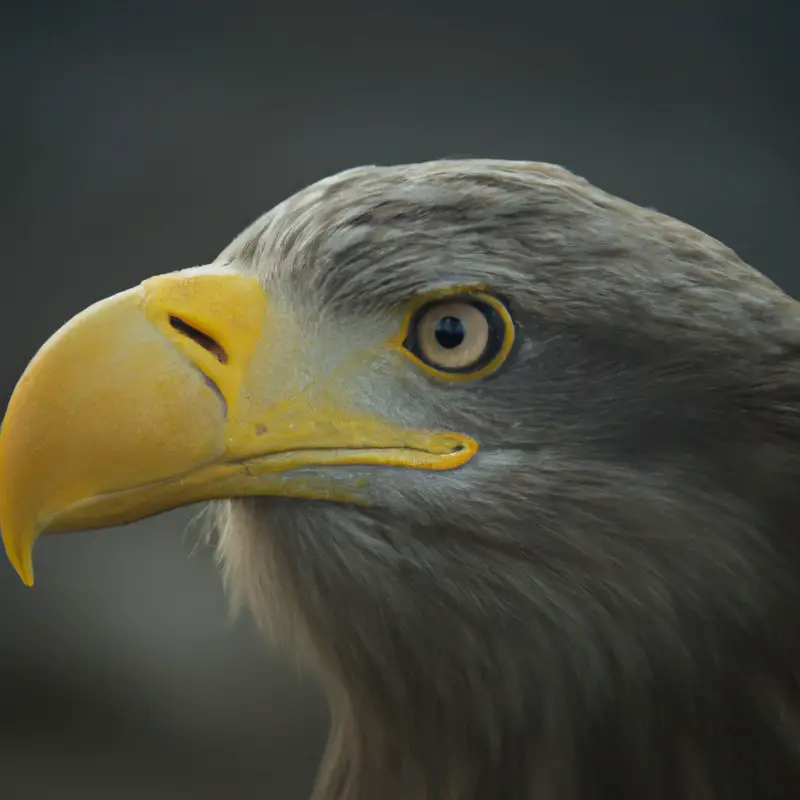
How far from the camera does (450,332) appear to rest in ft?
2.70

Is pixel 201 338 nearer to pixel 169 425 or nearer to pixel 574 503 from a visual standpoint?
pixel 169 425

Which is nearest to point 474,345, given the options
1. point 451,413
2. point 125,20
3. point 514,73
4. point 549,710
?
point 451,413

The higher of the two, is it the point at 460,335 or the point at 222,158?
the point at 222,158

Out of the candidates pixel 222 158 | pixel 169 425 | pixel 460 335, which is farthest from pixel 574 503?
pixel 222 158

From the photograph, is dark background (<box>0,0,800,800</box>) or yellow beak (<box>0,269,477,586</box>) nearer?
yellow beak (<box>0,269,477,586</box>)

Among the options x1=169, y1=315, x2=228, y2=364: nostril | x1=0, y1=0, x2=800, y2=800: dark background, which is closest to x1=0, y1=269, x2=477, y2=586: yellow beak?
x1=169, y1=315, x2=228, y2=364: nostril

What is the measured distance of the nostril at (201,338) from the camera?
2.72 ft

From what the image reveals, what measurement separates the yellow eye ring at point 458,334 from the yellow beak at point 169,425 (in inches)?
2.5

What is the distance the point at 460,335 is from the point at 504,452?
109mm

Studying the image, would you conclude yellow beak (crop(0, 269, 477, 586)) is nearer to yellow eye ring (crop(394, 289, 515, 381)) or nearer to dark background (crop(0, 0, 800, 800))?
yellow eye ring (crop(394, 289, 515, 381))

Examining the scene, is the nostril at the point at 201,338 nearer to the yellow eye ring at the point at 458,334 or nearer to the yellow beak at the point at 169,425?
the yellow beak at the point at 169,425

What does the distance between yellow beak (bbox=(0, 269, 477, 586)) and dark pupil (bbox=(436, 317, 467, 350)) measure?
8cm

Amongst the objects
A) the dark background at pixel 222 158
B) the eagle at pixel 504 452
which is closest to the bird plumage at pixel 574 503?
the eagle at pixel 504 452

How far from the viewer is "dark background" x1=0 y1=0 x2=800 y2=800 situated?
5.74 feet
